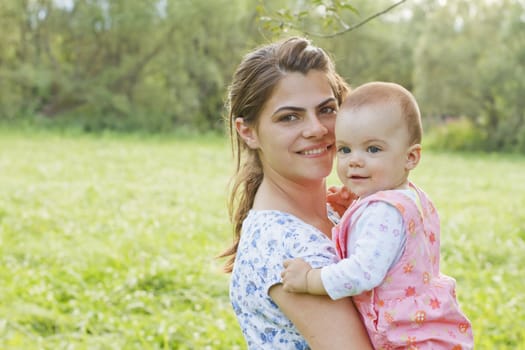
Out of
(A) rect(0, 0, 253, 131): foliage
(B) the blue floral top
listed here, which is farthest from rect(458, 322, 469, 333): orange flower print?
(A) rect(0, 0, 253, 131): foliage

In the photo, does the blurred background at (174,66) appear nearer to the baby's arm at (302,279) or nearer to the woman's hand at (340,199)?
the woman's hand at (340,199)

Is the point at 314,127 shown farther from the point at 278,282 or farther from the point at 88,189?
the point at 88,189

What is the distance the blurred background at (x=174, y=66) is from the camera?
2106 cm

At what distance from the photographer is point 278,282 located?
1915 millimetres

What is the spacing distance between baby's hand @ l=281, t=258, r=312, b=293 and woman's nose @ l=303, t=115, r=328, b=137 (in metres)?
0.43

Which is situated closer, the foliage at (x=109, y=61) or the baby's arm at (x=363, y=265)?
the baby's arm at (x=363, y=265)

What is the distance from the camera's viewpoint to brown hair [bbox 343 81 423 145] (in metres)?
1.94

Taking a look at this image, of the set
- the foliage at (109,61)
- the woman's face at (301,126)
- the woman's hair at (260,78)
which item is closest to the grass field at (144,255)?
the woman's hair at (260,78)

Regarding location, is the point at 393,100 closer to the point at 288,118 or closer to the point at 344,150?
the point at 344,150

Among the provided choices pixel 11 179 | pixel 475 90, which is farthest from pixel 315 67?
pixel 475 90

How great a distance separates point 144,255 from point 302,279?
16.2 ft

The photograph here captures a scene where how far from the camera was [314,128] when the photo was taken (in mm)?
2139

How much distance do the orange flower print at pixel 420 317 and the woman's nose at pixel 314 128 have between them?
613 mm

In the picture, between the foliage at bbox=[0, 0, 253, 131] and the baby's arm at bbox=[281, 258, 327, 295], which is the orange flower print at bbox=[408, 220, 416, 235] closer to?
the baby's arm at bbox=[281, 258, 327, 295]
